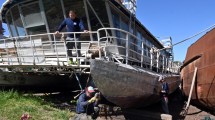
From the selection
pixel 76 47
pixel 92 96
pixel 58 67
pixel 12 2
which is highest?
pixel 12 2

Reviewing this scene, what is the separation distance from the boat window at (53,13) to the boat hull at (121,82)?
344 cm

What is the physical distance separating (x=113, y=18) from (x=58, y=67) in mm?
2416

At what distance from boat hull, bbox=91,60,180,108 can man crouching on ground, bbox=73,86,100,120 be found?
282mm

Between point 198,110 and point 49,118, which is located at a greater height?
point 49,118

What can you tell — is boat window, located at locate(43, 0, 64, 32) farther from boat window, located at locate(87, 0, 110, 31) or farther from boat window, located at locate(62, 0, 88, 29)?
boat window, located at locate(87, 0, 110, 31)

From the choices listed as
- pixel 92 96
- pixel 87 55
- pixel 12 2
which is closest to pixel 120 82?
pixel 92 96

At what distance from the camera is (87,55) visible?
8.40 metres

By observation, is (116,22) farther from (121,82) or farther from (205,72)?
(205,72)

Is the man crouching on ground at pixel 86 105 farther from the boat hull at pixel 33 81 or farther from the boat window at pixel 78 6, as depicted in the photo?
the boat window at pixel 78 6

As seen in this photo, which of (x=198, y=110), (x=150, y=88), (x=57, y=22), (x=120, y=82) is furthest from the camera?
(x=198, y=110)

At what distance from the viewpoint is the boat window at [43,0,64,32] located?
10.0 m

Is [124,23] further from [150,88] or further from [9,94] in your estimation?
[9,94]

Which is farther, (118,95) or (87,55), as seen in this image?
(87,55)

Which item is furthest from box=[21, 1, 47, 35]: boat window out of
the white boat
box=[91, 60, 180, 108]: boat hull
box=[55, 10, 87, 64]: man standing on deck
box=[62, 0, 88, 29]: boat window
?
box=[91, 60, 180, 108]: boat hull
